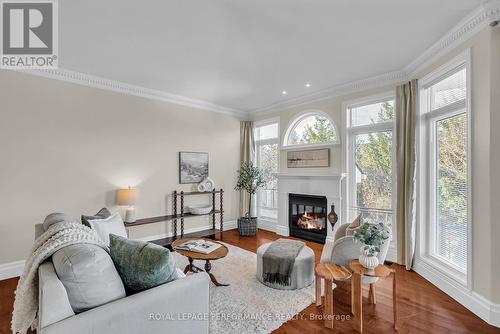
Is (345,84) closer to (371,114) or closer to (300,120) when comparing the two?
(371,114)

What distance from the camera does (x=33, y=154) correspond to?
3.42m

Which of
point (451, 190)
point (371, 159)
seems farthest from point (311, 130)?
point (451, 190)

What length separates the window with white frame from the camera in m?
2.80

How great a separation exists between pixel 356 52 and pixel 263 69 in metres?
1.27

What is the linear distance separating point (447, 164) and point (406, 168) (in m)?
0.48

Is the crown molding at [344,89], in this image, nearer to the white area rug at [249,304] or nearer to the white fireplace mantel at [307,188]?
the white fireplace mantel at [307,188]

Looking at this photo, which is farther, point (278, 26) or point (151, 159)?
point (151, 159)

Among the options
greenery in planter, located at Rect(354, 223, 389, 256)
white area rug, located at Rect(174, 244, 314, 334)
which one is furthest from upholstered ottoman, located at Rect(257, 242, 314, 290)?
greenery in planter, located at Rect(354, 223, 389, 256)

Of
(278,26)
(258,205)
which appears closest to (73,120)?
(278,26)

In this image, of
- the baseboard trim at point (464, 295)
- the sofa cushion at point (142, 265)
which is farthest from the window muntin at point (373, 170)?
the sofa cushion at point (142, 265)

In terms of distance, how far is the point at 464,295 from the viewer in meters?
2.56

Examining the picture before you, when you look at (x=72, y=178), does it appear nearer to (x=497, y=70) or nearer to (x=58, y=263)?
(x=58, y=263)

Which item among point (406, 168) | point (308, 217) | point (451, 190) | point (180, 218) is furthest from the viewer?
point (308, 217)

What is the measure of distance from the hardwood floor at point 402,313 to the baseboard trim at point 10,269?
11cm
